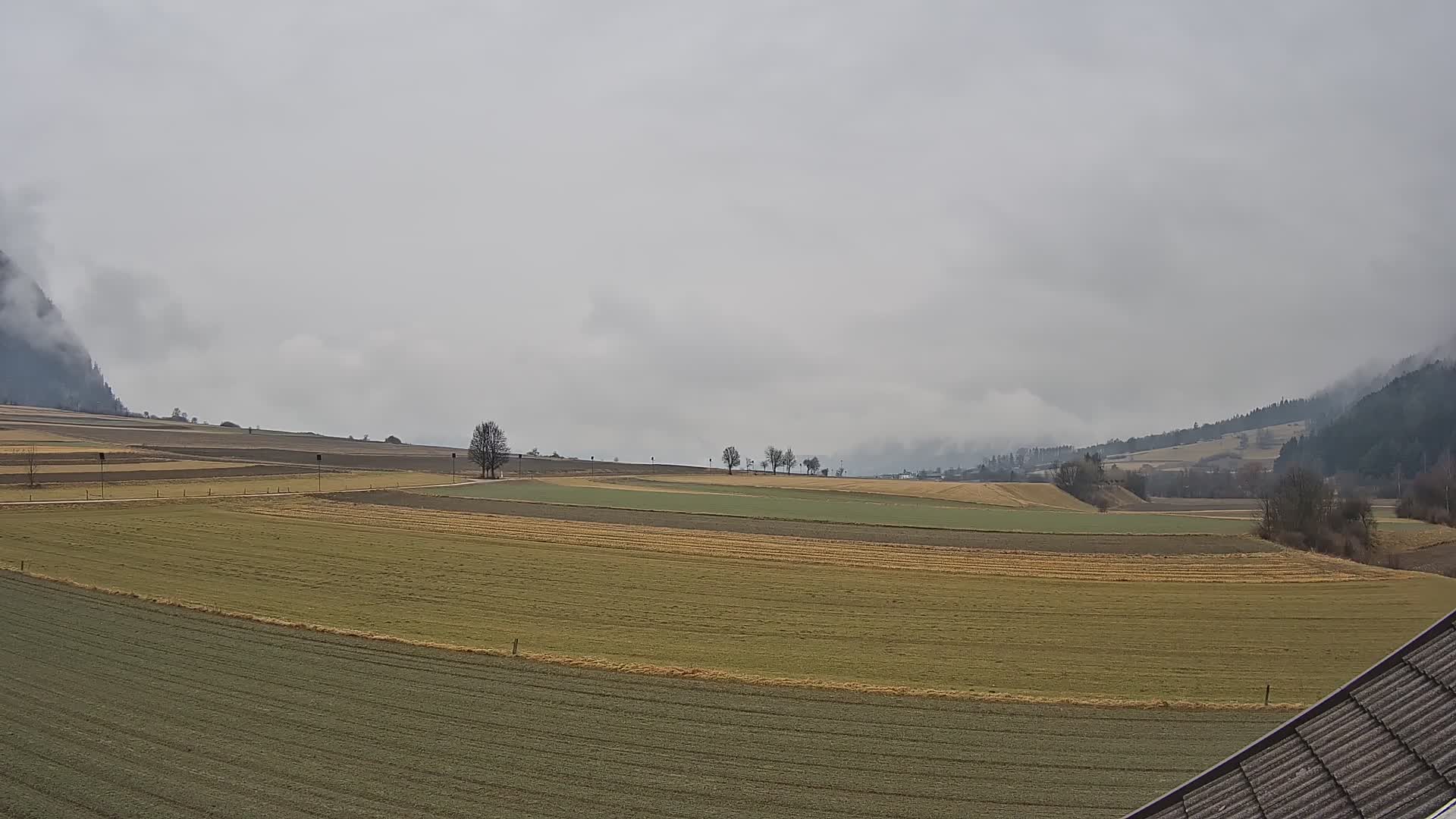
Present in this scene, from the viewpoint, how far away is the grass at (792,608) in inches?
973

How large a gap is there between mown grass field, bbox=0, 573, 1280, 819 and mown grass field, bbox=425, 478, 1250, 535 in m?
50.1

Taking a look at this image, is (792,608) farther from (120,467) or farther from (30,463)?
(120,467)

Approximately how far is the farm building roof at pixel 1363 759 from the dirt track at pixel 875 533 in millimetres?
49467

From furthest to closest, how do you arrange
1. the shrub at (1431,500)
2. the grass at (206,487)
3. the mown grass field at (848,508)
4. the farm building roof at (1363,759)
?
the shrub at (1431,500) → the mown grass field at (848,508) → the grass at (206,487) → the farm building roof at (1363,759)

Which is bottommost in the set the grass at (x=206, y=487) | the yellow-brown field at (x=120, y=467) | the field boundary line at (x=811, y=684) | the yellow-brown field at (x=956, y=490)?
the field boundary line at (x=811, y=684)

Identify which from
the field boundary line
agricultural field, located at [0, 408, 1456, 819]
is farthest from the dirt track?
the field boundary line

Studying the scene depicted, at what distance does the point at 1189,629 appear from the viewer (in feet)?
102

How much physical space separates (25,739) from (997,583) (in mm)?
36961

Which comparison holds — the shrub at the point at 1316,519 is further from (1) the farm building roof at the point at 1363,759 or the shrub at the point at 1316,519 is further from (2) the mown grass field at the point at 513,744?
(1) the farm building roof at the point at 1363,759

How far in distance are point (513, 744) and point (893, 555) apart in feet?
118

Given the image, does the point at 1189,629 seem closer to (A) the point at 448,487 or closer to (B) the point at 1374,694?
(B) the point at 1374,694

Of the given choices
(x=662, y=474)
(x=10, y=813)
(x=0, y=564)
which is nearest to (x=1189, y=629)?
(x=10, y=813)

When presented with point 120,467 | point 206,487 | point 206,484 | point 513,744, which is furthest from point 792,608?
point 120,467

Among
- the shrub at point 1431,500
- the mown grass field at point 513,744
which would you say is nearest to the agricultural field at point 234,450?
the mown grass field at point 513,744
